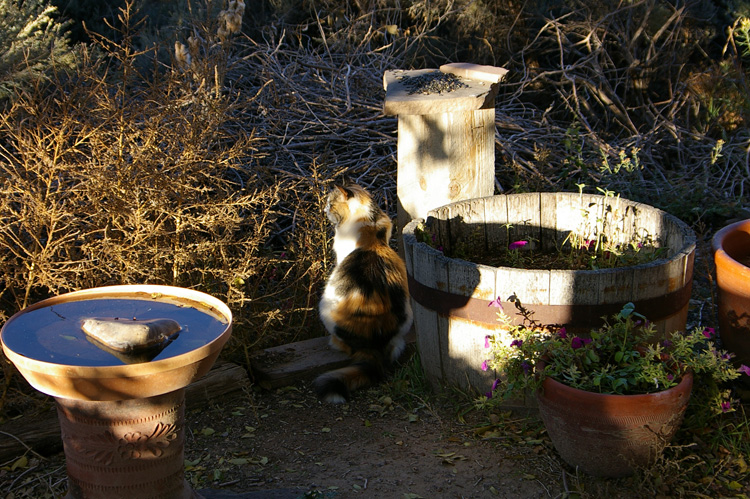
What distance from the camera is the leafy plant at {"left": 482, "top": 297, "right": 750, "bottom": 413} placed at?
279 centimetres

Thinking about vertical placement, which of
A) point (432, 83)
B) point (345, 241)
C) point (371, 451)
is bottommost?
point (371, 451)

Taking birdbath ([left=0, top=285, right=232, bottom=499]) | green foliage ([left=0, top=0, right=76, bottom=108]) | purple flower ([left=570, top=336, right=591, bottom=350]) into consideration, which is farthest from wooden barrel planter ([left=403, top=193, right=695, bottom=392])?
green foliage ([left=0, top=0, right=76, bottom=108])

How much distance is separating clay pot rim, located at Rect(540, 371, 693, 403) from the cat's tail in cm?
124

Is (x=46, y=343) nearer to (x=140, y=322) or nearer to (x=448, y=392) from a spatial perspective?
(x=140, y=322)

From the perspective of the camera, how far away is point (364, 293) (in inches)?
156

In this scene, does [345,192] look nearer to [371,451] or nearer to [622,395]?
[371,451]

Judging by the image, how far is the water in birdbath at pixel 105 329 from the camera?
2.19m

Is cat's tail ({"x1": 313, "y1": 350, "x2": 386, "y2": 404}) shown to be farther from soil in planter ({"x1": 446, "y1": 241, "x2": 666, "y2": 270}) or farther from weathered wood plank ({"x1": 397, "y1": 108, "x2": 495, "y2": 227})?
weathered wood plank ({"x1": 397, "y1": 108, "x2": 495, "y2": 227})

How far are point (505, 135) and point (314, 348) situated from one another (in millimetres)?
3404

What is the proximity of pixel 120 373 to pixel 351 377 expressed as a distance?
6.11 feet

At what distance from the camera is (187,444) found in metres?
3.38

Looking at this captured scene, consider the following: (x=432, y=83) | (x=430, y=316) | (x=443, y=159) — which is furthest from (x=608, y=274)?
(x=432, y=83)

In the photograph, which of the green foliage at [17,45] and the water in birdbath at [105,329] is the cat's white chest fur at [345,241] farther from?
the green foliage at [17,45]

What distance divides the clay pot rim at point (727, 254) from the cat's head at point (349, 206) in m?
1.88
